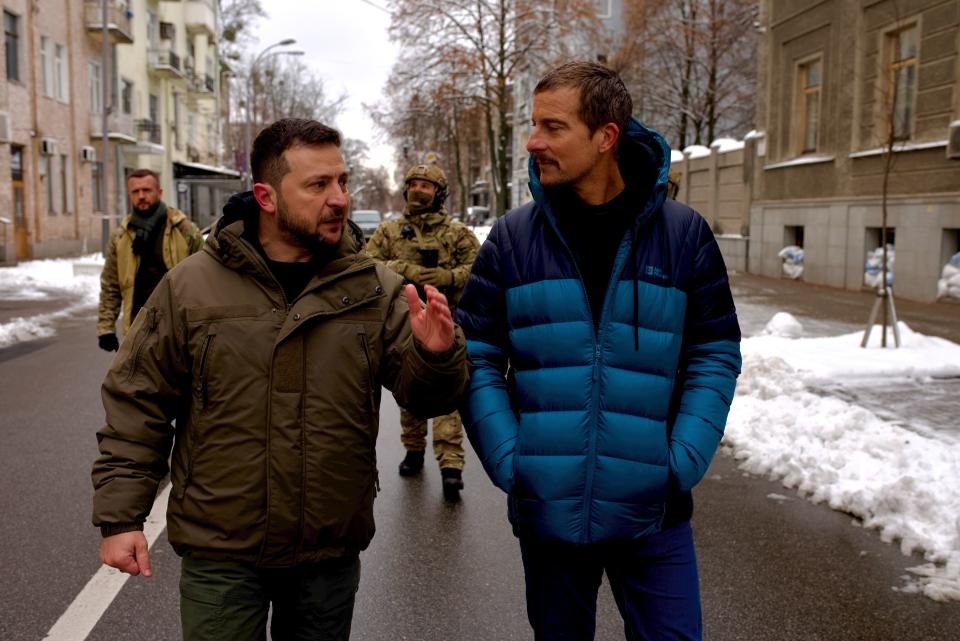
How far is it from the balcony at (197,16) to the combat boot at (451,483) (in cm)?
5086

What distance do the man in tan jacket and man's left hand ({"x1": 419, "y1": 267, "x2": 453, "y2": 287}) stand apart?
128 inches

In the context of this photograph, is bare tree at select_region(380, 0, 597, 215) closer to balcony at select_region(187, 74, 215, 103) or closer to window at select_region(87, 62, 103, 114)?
window at select_region(87, 62, 103, 114)

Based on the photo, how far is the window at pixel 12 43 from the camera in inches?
1147

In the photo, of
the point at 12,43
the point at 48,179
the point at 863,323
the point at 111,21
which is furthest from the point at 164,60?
the point at 863,323

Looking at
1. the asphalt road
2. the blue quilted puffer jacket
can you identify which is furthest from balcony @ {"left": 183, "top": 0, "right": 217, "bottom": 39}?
the blue quilted puffer jacket

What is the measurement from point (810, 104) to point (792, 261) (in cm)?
347

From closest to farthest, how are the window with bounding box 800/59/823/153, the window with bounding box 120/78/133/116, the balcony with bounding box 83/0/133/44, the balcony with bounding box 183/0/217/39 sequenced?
the window with bounding box 800/59/823/153
the balcony with bounding box 83/0/133/44
the window with bounding box 120/78/133/116
the balcony with bounding box 183/0/217/39

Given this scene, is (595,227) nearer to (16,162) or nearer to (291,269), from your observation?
(291,269)

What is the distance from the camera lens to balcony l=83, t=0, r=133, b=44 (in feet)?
116

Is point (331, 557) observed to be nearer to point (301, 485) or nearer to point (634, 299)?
point (301, 485)

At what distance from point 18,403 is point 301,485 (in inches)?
287

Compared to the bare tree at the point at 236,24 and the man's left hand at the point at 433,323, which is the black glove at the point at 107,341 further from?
the bare tree at the point at 236,24

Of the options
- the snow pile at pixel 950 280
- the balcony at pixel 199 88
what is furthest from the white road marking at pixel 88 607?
the balcony at pixel 199 88

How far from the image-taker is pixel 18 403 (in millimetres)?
8789
